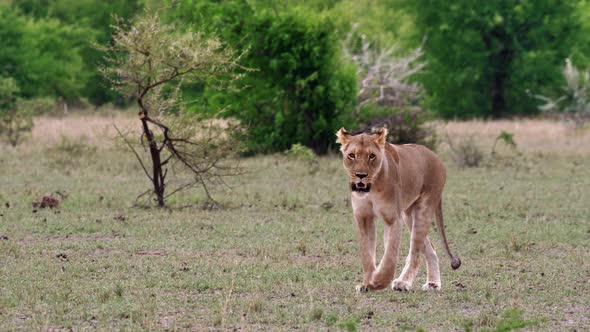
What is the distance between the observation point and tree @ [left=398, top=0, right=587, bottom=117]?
47438 mm

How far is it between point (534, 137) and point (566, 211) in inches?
709

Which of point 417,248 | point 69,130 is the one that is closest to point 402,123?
point 69,130

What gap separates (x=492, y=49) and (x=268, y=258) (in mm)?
39467

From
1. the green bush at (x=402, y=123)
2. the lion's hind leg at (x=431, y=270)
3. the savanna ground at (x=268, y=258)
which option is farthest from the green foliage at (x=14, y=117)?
the lion's hind leg at (x=431, y=270)

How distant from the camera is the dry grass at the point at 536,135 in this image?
29194 millimetres

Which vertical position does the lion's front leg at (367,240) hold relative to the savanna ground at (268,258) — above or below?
above

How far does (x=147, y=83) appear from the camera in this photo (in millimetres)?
15672

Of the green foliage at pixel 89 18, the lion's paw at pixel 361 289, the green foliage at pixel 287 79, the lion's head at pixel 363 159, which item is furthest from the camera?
the green foliage at pixel 89 18

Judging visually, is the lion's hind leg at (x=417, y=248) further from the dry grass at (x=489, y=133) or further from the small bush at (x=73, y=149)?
the dry grass at (x=489, y=133)

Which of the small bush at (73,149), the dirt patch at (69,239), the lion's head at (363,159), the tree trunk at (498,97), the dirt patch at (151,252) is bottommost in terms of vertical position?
the tree trunk at (498,97)

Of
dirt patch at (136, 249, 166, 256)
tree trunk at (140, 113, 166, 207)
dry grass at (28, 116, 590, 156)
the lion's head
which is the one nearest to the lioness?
the lion's head

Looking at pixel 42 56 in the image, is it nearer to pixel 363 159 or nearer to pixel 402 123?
pixel 402 123

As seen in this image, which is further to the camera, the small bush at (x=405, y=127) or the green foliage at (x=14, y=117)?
the green foliage at (x=14, y=117)

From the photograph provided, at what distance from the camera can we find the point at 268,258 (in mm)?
11117
